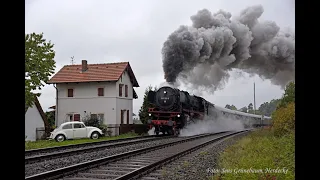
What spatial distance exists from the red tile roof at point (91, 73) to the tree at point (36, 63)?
917 cm

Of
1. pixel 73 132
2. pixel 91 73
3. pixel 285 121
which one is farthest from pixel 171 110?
pixel 285 121

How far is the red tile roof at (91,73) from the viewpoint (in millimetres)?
25577

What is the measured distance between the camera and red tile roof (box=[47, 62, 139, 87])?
83.9 feet

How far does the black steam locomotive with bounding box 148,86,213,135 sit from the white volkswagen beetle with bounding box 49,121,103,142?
4.10 m

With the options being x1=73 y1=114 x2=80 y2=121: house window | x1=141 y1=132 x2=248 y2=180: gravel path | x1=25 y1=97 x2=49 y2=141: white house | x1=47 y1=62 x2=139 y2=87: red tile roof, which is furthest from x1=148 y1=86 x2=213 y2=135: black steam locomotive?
x1=141 y1=132 x2=248 y2=180: gravel path

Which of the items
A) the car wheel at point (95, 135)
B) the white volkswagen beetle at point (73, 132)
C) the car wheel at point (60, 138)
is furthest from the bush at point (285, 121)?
the car wheel at point (95, 135)

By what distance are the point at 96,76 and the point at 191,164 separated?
18.2 metres

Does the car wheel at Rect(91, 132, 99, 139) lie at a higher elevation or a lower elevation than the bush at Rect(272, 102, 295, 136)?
lower

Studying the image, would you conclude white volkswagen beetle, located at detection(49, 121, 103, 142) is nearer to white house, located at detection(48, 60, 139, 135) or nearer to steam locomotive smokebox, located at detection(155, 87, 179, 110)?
white house, located at detection(48, 60, 139, 135)

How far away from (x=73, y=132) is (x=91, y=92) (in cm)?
552

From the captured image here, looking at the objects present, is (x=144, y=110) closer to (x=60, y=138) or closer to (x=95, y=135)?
(x=95, y=135)

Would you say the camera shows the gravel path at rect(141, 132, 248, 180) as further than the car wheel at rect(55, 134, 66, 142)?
No

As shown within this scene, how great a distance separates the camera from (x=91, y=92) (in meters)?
26.6
